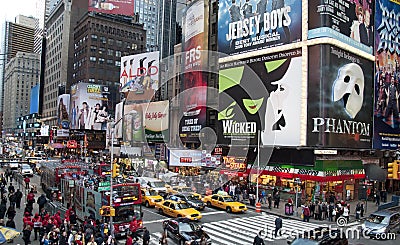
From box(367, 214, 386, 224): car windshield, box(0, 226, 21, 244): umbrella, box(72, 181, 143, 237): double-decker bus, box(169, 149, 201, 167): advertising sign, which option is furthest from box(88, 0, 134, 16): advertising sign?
box(367, 214, 386, 224): car windshield

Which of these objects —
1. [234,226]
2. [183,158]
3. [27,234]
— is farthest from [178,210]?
[183,158]

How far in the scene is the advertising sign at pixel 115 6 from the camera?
224 ft

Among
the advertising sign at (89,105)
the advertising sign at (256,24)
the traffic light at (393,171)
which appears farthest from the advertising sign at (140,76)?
the traffic light at (393,171)

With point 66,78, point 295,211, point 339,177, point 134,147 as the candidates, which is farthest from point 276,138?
point 66,78

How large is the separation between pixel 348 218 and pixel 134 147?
4446 centimetres

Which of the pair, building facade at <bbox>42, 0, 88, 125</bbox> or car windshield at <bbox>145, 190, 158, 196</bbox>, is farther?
building facade at <bbox>42, 0, 88, 125</bbox>

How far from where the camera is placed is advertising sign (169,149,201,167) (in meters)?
45.1

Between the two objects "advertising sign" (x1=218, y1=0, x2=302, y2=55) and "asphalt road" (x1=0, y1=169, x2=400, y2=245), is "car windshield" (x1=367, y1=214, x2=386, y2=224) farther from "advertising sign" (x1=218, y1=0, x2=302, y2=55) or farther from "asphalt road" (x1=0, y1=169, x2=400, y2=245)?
"advertising sign" (x1=218, y1=0, x2=302, y2=55)

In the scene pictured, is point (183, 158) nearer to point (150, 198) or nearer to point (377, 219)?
point (150, 198)

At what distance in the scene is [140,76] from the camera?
69.9m

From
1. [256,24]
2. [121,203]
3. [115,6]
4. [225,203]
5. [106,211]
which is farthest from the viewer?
[115,6]

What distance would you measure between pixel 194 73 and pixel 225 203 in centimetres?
3096

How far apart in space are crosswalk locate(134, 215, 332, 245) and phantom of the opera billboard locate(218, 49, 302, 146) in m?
12.6

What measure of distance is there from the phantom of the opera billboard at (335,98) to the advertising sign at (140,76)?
35720mm
